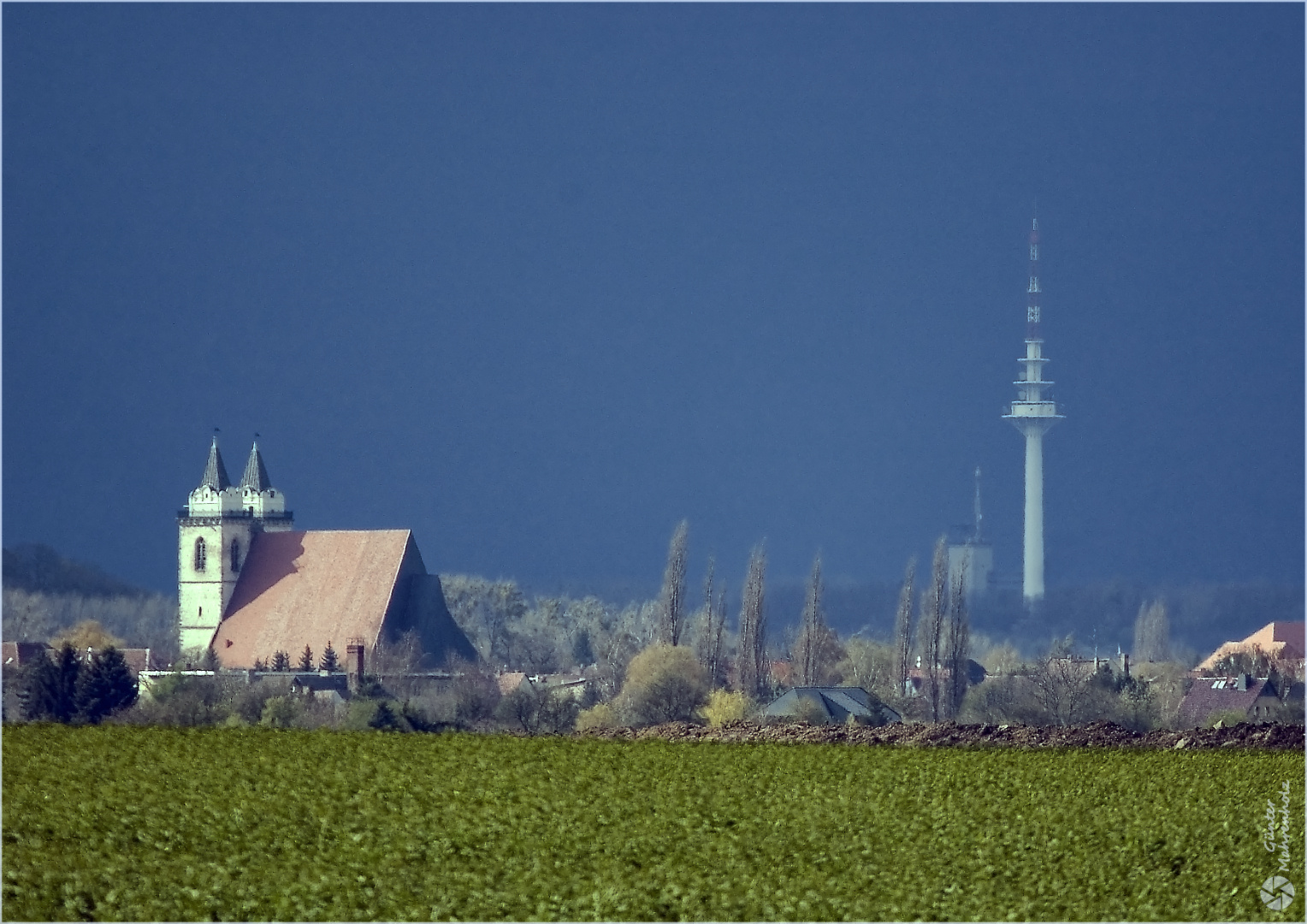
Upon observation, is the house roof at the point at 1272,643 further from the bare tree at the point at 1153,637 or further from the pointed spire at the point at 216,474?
the pointed spire at the point at 216,474

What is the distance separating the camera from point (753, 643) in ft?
300

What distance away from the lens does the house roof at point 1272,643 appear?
113 metres

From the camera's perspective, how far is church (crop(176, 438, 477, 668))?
12062 centimetres

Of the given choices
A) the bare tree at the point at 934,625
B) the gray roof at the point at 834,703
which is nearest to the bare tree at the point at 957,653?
the bare tree at the point at 934,625

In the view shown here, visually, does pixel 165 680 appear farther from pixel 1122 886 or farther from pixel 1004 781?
pixel 1122 886

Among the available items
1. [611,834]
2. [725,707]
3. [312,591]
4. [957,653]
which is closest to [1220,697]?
[957,653]

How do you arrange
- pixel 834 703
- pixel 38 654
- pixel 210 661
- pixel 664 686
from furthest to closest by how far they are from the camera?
pixel 210 661, pixel 38 654, pixel 664 686, pixel 834 703

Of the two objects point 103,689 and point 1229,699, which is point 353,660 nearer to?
point 103,689

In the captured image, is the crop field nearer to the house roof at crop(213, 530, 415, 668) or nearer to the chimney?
the chimney

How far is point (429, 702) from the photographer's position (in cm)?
8881

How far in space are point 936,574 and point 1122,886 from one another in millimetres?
76247

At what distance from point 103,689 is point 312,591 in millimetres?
46817

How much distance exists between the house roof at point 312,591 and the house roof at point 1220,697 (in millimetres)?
47827

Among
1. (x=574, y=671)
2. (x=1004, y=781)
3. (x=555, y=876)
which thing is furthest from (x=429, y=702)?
(x=555, y=876)
